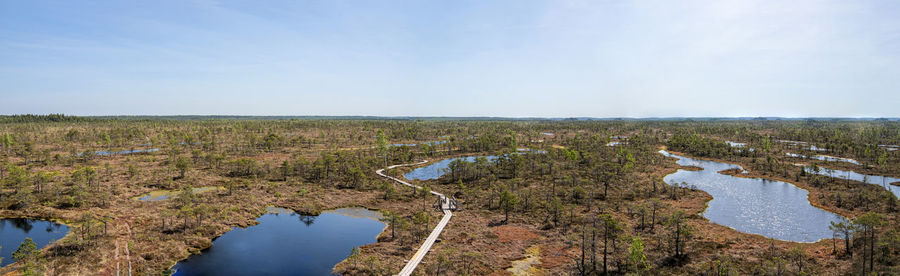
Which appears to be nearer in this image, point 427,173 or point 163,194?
point 163,194

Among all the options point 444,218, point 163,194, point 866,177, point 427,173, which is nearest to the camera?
point 444,218

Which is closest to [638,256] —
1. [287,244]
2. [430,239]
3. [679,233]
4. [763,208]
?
[679,233]

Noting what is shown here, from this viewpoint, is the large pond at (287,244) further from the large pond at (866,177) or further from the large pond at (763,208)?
the large pond at (866,177)

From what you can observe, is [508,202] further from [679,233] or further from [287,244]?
[287,244]

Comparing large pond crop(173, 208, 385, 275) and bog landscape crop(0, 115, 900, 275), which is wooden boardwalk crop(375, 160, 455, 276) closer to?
bog landscape crop(0, 115, 900, 275)

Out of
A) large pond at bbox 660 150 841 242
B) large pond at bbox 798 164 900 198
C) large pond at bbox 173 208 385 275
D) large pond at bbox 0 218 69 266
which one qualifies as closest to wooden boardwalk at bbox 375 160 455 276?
large pond at bbox 173 208 385 275

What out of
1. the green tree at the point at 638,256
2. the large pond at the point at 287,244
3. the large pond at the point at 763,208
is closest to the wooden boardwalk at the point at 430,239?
the large pond at the point at 287,244
